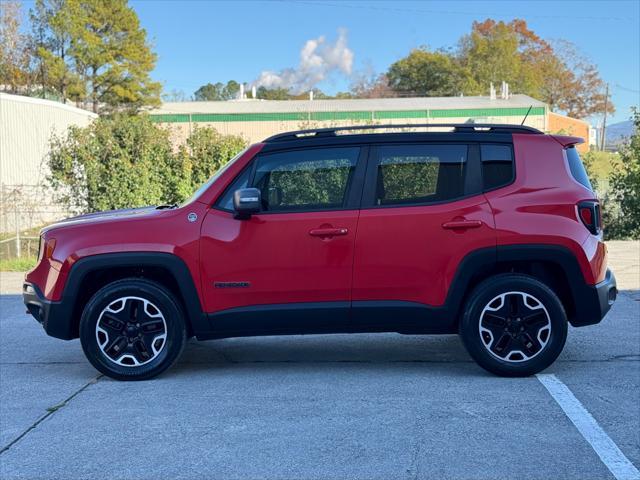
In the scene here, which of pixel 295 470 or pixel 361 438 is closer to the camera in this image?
pixel 295 470

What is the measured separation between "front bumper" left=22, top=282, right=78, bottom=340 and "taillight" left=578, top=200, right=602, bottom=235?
3.93m

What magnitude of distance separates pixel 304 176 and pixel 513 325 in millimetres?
1934

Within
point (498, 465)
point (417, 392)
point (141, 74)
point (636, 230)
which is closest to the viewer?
point (498, 465)

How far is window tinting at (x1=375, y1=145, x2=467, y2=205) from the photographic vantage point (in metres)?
5.73

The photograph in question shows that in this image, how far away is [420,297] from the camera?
18.6 feet

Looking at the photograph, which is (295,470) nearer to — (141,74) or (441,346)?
(441,346)

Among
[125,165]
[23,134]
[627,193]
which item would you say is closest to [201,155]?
[125,165]

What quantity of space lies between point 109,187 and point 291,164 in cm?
1013

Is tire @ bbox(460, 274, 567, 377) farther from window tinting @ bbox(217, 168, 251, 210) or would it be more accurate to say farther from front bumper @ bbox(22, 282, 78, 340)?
front bumper @ bbox(22, 282, 78, 340)

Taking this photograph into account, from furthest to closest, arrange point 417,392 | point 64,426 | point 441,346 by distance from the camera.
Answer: point 441,346 → point 417,392 → point 64,426

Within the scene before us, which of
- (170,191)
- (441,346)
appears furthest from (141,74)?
(441,346)

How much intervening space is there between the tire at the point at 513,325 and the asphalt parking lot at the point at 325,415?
0.52 ft

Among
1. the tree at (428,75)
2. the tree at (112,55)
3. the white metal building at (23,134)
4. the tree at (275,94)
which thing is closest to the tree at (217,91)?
the tree at (275,94)

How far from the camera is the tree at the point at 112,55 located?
5266 centimetres
